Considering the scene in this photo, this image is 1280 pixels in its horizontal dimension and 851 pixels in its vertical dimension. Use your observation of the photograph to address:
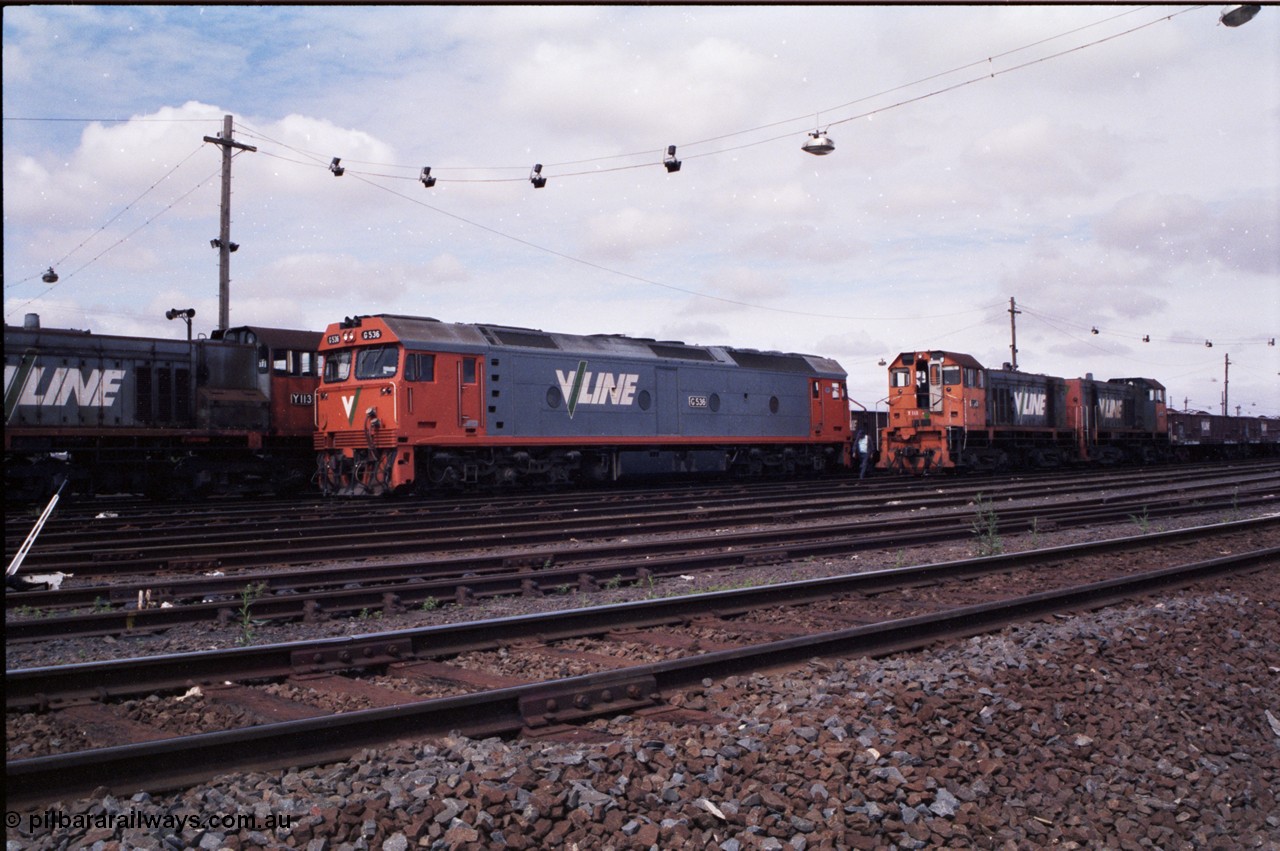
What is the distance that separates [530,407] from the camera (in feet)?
64.8

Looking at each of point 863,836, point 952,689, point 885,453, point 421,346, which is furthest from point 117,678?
point 885,453

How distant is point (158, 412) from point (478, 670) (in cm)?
1635

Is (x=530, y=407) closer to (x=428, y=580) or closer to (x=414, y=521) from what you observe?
(x=414, y=521)

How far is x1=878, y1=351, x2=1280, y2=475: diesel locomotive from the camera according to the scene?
2736cm

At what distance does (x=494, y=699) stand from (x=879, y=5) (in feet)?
11.3

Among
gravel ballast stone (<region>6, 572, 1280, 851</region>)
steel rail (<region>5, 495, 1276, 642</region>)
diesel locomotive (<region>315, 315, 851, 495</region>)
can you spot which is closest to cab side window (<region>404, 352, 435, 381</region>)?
diesel locomotive (<region>315, 315, 851, 495</region>)

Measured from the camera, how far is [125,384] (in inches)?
735

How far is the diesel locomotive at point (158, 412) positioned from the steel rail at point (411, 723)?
1589 cm

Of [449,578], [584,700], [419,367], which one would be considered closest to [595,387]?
[419,367]

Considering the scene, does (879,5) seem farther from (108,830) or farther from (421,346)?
(421,346)

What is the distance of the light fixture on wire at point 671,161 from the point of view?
60.0ft

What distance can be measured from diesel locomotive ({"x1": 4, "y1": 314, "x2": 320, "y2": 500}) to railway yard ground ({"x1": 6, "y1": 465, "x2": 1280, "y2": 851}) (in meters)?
13.4

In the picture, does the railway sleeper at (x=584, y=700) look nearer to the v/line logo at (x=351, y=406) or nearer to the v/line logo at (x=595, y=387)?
the v/line logo at (x=351, y=406)

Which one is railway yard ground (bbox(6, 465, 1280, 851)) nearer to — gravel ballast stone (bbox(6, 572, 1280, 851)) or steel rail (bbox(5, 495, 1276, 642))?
gravel ballast stone (bbox(6, 572, 1280, 851))
